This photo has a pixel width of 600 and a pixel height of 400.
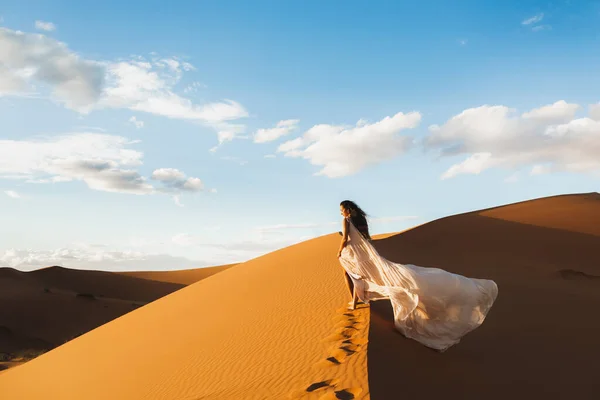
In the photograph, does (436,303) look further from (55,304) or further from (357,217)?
(55,304)

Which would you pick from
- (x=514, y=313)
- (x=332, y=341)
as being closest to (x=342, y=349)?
(x=332, y=341)

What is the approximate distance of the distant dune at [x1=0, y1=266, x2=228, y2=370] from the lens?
2525 cm

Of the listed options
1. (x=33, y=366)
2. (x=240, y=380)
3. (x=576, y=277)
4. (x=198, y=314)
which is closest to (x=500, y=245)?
(x=576, y=277)

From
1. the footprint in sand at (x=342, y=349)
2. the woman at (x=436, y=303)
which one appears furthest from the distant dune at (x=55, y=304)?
the woman at (x=436, y=303)

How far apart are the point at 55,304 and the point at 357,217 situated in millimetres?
28227

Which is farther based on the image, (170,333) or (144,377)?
(170,333)

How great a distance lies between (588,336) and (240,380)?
7.21m

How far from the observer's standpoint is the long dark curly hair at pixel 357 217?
8578 millimetres

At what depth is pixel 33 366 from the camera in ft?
47.1

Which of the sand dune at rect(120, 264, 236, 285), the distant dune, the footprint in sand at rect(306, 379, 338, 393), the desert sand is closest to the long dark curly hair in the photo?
the desert sand

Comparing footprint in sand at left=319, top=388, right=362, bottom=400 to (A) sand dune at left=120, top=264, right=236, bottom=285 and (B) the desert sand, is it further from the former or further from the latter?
(A) sand dune at left=120, top=264, right=236, bottom=285

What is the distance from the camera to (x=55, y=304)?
30609 millimetres

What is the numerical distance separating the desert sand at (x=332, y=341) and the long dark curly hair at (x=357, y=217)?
144 cm

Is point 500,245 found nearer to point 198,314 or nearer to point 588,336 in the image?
point 588,336
